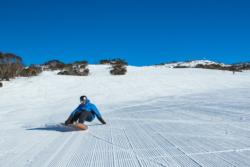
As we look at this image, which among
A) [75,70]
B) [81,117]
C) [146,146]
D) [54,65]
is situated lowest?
[146,146]

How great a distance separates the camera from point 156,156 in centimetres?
631

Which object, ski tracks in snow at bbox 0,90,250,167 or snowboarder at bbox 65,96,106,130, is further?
snowboarder at bbox 65,96,106,130

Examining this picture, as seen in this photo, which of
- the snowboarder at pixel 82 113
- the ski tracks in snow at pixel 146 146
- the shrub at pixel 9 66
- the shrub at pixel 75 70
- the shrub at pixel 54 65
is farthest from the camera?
the shrub at pixel 54 65

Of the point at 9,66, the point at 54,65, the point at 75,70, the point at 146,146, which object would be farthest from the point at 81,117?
the point at 54,65

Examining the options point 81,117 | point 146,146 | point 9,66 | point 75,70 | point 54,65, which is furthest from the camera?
point 54,65

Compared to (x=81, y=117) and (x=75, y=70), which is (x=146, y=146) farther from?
(x=75, y=70)

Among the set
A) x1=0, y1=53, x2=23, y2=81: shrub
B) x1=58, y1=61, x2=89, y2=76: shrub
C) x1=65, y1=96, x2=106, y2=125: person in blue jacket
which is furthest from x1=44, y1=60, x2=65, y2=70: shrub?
x1=65, y1=96, x2=106, y2=125: person in blue jacket

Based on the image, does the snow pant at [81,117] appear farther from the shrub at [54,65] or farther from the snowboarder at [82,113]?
the shrub at [54,65]

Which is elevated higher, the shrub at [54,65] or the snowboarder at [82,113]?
the shrub at [54,65]

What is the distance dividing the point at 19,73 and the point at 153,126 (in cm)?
3269

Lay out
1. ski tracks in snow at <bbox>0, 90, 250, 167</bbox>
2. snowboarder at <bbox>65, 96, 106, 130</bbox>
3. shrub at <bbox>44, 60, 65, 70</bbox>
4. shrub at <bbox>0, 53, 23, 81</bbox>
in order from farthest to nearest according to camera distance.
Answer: shrub at <bbox>44, 60, 65, 70</bbox> < shrub at <bbox>0, 53, 23, 81</bbox> < snowboarder at <bbox>65, 96, 106, 130</bbox> < ski tracks in snow at <bbox>0, 90, 250, 167</bbox>

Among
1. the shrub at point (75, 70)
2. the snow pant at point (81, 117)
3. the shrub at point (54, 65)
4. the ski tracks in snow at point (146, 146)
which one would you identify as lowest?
the ski tracks in snow at point (146, 146)

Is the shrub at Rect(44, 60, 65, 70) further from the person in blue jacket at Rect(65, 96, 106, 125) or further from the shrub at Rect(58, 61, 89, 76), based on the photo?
the person in blue jacket at Rect(65, 96, 106, 125)

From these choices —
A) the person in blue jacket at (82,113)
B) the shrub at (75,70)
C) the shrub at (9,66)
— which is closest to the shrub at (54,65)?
the shrub at (75,70)
